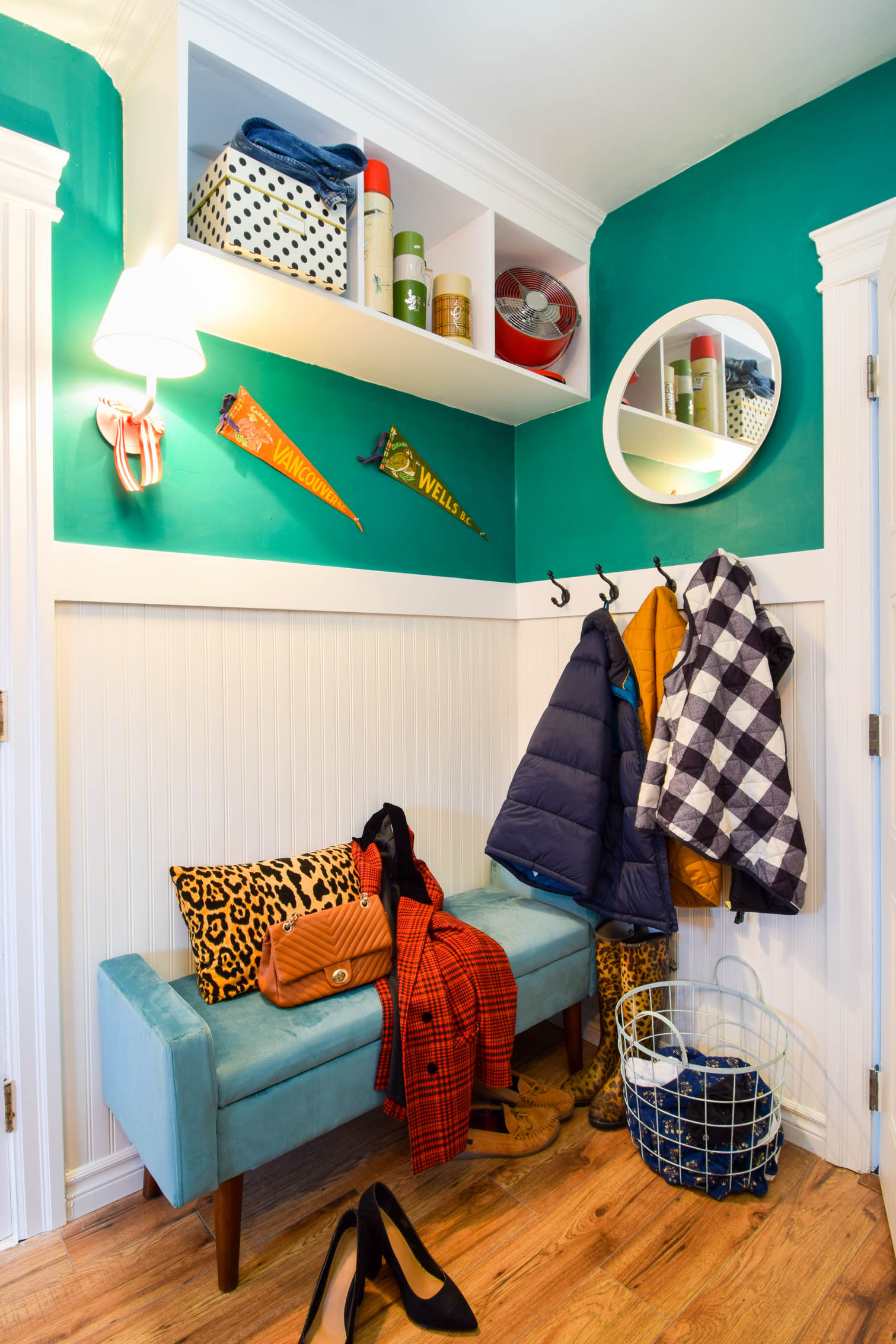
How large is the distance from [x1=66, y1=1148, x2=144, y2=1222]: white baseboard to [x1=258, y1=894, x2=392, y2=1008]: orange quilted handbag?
48 centimetres

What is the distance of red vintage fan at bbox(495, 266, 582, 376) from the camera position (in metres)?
2.17

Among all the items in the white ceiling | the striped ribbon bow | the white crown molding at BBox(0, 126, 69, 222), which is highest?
the white ceiling

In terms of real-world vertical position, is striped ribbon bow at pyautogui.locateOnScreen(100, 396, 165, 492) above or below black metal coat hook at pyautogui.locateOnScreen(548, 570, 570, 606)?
above

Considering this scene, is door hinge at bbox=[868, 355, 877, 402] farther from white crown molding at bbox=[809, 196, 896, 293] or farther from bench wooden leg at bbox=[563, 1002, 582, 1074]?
bench wooden leg at bbox=[563, 1002, 582, 1074]

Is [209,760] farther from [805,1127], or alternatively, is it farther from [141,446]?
[805,1127]

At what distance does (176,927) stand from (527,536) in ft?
5.39

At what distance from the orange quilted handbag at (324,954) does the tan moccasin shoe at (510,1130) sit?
0.46 meters

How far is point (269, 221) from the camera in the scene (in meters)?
1.51

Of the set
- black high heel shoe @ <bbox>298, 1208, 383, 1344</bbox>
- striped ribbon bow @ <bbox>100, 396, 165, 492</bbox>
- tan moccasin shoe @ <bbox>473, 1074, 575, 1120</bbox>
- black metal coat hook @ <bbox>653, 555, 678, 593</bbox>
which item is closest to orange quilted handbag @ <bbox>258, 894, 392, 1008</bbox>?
black high heel shoe @ <bbox>298, 1208, 383, 1344</bbox>

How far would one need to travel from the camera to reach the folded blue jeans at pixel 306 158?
147cm

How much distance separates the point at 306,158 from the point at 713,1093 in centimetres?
229

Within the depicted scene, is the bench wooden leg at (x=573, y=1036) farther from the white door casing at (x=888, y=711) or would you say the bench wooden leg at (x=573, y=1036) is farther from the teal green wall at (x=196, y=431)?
the teal green wall at (x=196, y=431)

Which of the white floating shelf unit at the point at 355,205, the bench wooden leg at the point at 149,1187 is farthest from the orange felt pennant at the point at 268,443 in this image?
the bench wooden leg at the point at 149,1187

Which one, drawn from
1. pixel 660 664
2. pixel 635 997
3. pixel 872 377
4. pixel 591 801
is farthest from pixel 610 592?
pixel 635 997
